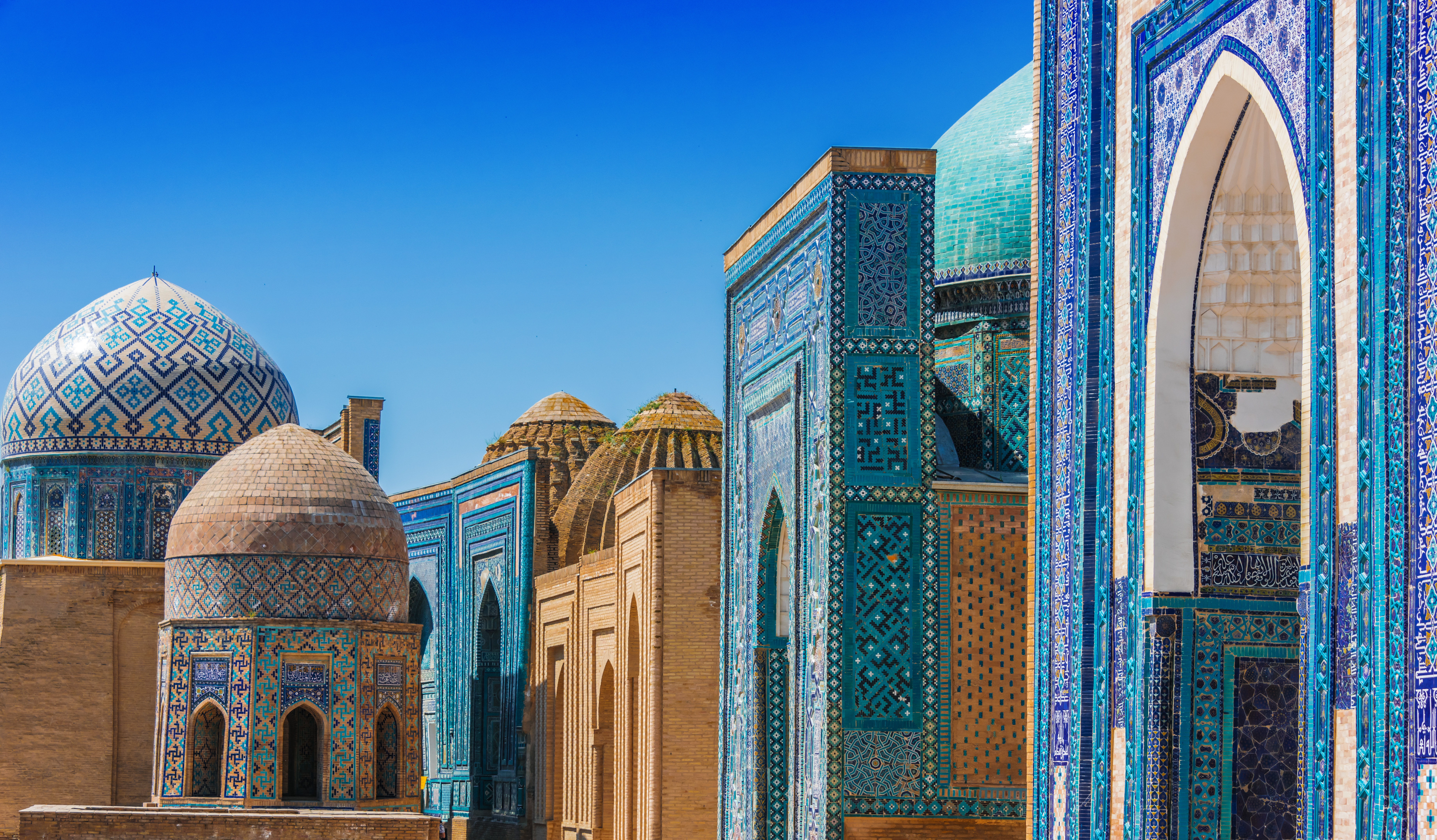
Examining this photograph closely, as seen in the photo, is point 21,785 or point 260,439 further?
point 21,785

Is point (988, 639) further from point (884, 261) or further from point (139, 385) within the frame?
point (139, 385)

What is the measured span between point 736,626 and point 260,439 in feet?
27.0

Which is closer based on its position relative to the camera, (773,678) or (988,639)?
(988,639)

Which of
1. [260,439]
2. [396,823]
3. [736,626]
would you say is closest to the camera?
[736,626]

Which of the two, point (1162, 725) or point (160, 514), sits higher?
point (160, 514)

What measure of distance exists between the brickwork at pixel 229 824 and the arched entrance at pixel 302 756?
1.38 m

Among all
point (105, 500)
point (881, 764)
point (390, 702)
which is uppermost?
point (105, 500)

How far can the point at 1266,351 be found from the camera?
7125 millimetres

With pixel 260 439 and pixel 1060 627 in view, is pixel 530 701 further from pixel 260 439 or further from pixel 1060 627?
pixel 1060 627

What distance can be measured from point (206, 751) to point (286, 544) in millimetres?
1940

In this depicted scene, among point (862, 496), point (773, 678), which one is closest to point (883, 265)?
point (862, 496)

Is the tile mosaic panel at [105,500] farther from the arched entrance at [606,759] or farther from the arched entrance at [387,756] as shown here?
the arched entrance at [606,759]

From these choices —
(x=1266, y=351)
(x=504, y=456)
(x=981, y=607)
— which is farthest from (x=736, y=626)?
(x=504, y=456)

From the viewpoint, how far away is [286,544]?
18.5 metres
